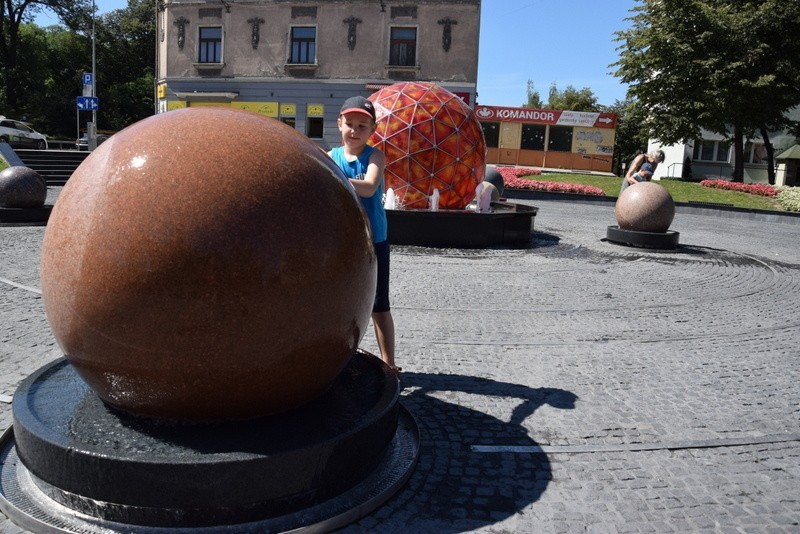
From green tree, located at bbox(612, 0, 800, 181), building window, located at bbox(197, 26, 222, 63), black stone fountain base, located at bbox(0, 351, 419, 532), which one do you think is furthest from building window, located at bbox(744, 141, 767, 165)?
black stone fountain base, located at bbox(0, 351, 419, 532)

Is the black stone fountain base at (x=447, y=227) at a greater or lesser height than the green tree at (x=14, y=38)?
lesser

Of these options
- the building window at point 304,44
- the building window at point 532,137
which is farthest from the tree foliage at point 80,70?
the building window at point 532,137

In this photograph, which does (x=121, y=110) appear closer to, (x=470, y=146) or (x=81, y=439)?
(x=470, y=146)

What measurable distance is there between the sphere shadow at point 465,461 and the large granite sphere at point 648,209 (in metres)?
8.93

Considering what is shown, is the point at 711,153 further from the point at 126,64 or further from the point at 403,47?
the point at 126,64

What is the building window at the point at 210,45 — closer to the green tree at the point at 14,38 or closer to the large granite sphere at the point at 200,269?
the green tree at the point at 14,38

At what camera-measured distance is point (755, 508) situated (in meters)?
3.36

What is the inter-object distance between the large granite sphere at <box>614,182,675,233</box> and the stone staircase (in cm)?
1937

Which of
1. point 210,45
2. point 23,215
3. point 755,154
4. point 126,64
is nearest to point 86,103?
point 210,45

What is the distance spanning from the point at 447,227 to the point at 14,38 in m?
54.7

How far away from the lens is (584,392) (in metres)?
5.02

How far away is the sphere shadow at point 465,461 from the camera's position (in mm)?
3160

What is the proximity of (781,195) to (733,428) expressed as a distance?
2627 cm

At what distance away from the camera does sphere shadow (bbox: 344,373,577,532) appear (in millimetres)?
3160
